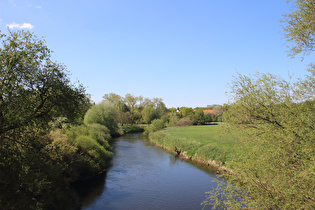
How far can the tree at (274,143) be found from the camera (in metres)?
6.97

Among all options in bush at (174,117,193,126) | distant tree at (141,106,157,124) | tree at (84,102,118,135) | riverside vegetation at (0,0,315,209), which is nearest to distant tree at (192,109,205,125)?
bush at (174,117,193,126)

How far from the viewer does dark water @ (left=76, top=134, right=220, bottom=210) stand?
596 inches

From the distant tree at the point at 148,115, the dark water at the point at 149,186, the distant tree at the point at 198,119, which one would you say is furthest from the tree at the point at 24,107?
the distant tree at the point at 148,115

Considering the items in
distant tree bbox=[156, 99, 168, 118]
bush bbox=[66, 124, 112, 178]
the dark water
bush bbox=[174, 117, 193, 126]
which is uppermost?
distant tree bbox=[156, 99, 168, 118]

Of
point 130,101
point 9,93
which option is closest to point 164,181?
point 9,93

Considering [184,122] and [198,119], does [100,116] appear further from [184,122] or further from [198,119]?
[198,119]

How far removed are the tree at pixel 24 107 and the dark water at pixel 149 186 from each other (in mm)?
6670

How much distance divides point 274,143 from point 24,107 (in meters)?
9.53

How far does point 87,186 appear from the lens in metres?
18.3

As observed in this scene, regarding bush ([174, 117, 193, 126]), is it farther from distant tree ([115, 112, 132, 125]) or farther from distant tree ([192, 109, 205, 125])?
distant tree ([115, 112, 132, 125])

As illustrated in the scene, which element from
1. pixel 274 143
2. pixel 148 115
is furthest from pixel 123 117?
pixel 274 143

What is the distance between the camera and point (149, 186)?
61.1 feet

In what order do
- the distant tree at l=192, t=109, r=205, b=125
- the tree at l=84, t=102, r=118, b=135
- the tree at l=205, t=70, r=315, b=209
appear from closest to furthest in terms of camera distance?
1. the tree at l=205, t=70, r=315, b=209
2. the tree at l=84, t=102, r=118, b=135
3. the distant tree at l=192, t=109, r=205, b=125

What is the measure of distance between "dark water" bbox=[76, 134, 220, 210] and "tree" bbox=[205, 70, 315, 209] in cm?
663
